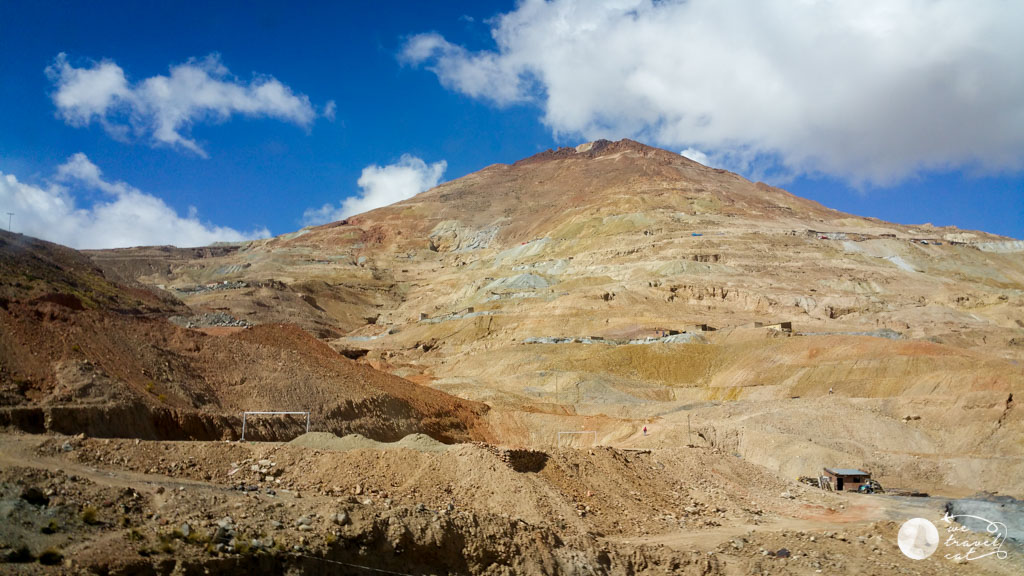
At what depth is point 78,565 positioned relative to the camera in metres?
9.89

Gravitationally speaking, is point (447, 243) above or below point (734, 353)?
above

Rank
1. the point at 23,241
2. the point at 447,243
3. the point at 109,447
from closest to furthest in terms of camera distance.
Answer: the point at 109,447
the point at 23,241
the point at 447,243

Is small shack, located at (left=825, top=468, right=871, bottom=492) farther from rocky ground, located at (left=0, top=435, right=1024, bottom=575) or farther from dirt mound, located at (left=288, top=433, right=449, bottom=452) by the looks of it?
dirt mound, located at (left=288, top=433, right=449, bottom=452)

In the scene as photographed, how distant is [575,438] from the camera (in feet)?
133

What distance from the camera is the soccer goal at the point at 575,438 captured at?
39844mm

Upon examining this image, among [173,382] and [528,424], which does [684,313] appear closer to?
[528,424]

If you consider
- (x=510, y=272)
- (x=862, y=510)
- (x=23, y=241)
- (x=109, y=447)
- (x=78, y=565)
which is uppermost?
(x=510, y=272)

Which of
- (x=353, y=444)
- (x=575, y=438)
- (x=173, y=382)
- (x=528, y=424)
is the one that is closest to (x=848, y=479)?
(x=575, y=438)

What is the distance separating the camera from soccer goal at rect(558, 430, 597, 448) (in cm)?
3984

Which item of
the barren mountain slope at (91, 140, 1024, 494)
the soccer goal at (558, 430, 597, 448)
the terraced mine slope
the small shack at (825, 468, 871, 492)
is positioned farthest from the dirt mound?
the soccer goal at (558, 430, 597, 448)

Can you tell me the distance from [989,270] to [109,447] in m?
120

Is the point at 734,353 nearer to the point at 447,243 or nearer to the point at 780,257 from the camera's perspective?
the point at 780,257

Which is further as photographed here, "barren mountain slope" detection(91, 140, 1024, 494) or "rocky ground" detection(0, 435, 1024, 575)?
"barren mountain slope" detection(91, 140, 1024, 494)

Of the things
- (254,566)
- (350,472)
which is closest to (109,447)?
(350,472)
